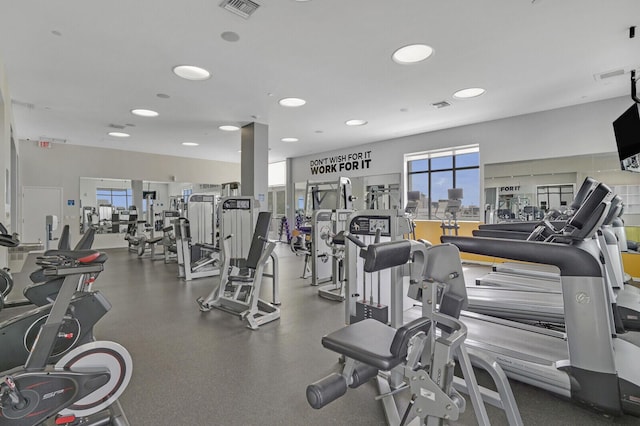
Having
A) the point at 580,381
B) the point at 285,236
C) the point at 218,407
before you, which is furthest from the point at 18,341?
the point at 285,236

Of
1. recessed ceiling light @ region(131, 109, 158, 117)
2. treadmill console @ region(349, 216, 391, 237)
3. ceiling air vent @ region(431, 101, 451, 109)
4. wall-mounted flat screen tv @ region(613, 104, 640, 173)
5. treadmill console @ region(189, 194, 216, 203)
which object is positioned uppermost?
recessed ceiling light @ region(131, 109, 158, 117)

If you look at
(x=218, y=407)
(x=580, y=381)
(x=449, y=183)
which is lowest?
(x=218, y=407)

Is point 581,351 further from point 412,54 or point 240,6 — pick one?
point 240,6

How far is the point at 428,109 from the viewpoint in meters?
6.36

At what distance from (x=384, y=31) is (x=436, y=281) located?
3.04 metres

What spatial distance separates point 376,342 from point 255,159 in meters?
6.08

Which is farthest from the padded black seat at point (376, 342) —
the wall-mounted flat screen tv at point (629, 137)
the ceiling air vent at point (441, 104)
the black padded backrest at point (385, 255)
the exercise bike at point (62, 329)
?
the ceiling air vent at point (441, 104)

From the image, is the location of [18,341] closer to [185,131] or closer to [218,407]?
[218,407]

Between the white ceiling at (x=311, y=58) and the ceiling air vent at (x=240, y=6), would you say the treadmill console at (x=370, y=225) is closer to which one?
the white ceiling at (x=311, y=58)

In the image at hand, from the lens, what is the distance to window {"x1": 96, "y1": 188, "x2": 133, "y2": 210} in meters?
10.1

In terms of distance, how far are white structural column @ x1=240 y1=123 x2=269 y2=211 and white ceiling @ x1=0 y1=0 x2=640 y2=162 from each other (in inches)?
11.0

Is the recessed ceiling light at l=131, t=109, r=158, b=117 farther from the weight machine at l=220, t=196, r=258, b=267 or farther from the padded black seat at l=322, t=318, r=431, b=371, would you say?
the padded black seat at l=322, t=318, r=431, b=371

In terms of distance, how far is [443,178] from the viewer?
27.3 ft

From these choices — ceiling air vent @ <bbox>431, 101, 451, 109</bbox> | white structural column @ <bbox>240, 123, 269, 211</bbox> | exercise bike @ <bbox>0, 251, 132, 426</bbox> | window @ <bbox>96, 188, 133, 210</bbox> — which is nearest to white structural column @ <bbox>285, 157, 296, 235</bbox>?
white structural column @ <bbox>240, 123, 269, 211</bbox>
